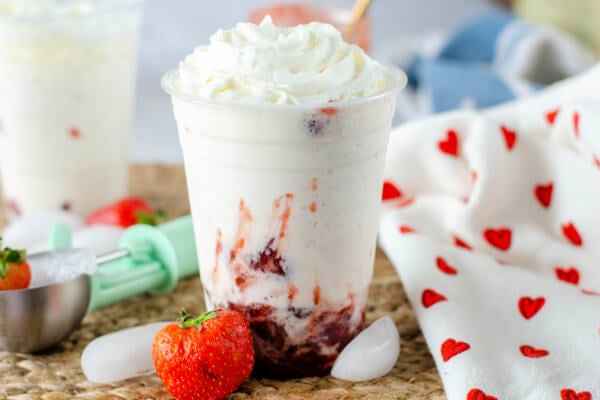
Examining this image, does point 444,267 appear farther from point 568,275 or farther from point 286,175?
point 286,175

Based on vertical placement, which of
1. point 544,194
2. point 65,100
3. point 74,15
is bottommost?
point 544,194

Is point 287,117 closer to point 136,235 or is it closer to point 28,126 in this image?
point 136,235

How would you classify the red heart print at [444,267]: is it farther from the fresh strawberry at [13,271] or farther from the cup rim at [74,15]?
the cup rim at [74,15]

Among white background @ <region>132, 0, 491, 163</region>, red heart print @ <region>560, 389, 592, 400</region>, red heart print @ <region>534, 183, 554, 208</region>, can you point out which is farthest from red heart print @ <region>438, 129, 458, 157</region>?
white background @ <region>132, 0, 491, 163</region>

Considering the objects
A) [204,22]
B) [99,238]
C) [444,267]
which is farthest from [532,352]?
[204,22]

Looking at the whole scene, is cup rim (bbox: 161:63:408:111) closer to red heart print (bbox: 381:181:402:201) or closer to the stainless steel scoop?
the stainless steel scoop
